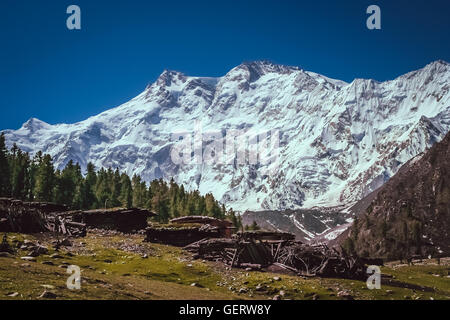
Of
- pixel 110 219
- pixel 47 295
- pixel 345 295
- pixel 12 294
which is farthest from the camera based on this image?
pixel 110 219

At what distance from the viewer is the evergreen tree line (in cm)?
11144

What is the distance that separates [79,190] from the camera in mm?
118938

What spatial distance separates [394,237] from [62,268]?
17328cm

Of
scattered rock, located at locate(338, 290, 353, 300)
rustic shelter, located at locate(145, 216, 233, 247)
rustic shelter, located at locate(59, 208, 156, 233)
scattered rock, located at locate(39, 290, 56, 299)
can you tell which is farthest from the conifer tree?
scattered rock, located at locate(39, 290, 56, 299)

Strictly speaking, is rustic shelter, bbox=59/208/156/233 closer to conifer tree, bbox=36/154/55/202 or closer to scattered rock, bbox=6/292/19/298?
conifer tree, bbox=36/154/55/202

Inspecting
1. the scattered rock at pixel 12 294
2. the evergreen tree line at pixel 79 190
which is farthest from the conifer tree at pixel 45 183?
the scattered rock at pixel 12 294

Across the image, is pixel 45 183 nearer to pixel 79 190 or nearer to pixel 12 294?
pixel 79 190

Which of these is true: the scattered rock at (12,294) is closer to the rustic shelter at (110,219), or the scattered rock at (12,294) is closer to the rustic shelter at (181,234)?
the rustic shelter at (181,234)

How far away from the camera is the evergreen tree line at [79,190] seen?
111m

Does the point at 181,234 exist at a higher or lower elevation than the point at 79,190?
lower

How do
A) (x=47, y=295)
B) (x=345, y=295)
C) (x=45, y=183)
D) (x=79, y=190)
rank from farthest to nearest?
(x=79, y=190), (x=45, y=183), (x=345, y=295), (x=47, y=295)

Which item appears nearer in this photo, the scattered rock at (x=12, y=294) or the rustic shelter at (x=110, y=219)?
the scattered rock at (x=12, y=294)

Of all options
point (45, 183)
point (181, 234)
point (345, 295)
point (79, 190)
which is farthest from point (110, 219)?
point (79, 190)

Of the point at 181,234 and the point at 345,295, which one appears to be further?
the point at 181,234
